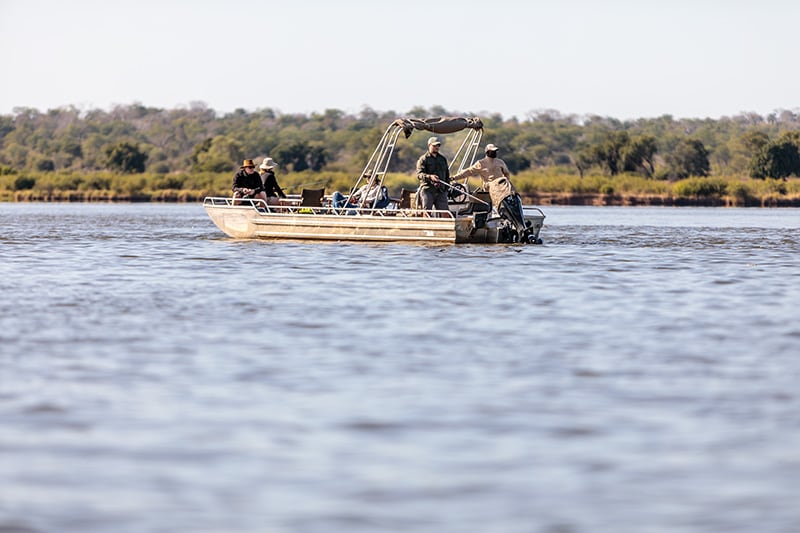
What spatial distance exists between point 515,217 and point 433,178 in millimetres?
2039

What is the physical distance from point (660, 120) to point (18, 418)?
185 metres

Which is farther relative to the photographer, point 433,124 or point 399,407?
point 433,124

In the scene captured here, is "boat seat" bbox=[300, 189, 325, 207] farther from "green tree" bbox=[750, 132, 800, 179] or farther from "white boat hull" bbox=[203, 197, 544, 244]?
"green tree" bbox=[750, 132, 800, 179]

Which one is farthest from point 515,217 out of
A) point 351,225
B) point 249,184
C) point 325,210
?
point 249,184

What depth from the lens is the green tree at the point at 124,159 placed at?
4368 inches

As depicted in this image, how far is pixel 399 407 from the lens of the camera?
8.88 metres

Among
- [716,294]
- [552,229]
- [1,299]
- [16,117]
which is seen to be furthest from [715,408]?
[16,117]

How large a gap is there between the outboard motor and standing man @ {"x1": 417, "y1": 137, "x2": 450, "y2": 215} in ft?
3.68

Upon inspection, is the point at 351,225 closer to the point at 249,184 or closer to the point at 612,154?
the point at 249,184

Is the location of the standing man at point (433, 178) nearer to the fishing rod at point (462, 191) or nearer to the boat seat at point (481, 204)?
the fishing rod at point (462, 191)

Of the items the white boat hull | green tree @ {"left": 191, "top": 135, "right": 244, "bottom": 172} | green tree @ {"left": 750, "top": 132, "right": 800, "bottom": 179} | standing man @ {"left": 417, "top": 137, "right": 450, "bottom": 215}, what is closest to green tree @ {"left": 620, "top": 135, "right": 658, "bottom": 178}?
green tree @ {"left": 750, "top": 132, "right": 800, "bottom": 179}

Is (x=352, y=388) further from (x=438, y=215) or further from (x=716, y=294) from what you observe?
(x=438, y=215)

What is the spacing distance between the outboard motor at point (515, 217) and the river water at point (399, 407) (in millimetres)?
7138

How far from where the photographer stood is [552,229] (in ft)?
130
